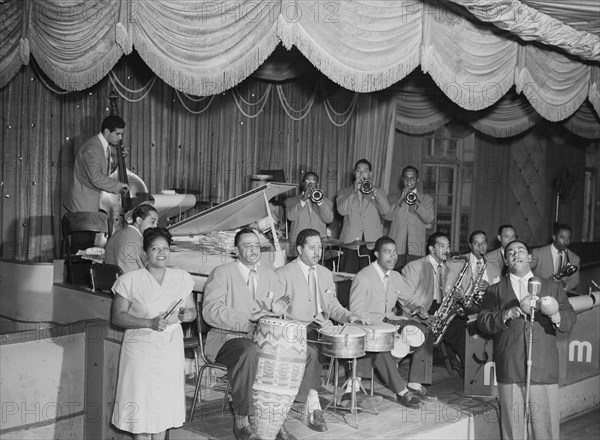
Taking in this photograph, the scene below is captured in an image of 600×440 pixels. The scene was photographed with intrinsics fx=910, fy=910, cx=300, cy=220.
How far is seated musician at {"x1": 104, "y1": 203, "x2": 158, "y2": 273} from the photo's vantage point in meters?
7.02

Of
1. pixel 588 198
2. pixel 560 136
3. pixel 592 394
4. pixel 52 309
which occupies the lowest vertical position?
pixel 592 394

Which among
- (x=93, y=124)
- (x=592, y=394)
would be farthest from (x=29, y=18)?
(x=592, y=394)

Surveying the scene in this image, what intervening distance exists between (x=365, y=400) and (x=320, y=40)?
8.93ft

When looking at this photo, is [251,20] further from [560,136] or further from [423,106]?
[560,136]

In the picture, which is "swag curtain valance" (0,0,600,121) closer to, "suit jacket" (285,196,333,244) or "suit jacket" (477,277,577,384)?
"suit jacket" (477,277,577,384)

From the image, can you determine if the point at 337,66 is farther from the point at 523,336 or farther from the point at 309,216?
the point at 309,216

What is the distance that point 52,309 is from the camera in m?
7.68

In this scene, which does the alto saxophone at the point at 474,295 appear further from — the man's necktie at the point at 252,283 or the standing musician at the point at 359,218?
the man's necktie at the point at 252,283

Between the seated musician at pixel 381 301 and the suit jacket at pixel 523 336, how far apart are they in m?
0.83

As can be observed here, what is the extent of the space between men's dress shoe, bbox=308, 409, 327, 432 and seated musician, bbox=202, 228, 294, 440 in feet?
0.98

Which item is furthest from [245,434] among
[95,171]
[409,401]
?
[95,171]

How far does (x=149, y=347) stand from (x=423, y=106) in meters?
7.70

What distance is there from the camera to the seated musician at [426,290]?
24.3ft

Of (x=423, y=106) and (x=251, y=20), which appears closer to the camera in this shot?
(x=251, y=20)
